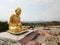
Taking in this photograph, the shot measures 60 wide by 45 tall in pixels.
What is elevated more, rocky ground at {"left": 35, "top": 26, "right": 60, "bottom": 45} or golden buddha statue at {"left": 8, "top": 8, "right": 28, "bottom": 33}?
golden buddha statue at {"left": 8, "top": 8, "right": 28, "bottom": 33}

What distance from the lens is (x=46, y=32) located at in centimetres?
407

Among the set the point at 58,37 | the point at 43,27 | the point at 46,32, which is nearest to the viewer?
the point at 58,37

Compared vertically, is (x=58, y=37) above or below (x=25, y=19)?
below

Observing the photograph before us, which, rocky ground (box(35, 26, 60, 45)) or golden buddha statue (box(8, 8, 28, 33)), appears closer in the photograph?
golden buddha statue (box(8, 8, 28, 33))

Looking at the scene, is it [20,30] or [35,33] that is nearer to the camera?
[20,30]

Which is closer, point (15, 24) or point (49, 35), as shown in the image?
point (15, 24)

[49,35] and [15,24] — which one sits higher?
[15,24]

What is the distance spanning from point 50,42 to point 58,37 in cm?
46

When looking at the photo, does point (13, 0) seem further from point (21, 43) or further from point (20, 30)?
point (21, 43)

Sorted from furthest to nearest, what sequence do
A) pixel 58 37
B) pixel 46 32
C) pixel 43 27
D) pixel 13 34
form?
pixel 43 27, pixel 46 32, pixel 58 37, pixel 13 34

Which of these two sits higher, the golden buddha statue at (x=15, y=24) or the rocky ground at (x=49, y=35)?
the golden buddha statue at (x=15, y=24)

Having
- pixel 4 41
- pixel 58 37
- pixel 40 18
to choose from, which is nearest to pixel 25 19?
pixel 40 18


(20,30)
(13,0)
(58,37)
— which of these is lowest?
(58,37)

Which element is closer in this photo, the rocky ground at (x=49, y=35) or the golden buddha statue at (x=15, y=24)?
the golden buddha statue at (x=15, y=24)
